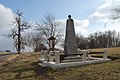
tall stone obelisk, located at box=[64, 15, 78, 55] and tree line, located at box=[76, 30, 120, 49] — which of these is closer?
tall stone obelisk, located at box=[64, 15, 78, 55]

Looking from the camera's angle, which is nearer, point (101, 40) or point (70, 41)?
point (70, 41)

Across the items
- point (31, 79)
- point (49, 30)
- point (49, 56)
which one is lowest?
point (31, 79)

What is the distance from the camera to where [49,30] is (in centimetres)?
4278

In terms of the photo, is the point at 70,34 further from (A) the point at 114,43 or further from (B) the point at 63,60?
(A) the point at 114,43

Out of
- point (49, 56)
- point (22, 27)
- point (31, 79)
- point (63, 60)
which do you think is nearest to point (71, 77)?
point (31, 79)

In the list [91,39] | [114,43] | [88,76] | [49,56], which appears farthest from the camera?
[114,43]

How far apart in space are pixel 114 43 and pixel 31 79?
247 feet

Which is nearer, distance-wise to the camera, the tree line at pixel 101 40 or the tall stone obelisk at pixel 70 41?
the tall stone obelisk at pixel 70 41

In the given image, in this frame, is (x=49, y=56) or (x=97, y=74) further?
(x=49, y=56)

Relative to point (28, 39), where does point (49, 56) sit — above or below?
below

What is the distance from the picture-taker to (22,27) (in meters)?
44.4

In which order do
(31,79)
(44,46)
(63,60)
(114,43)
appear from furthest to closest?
(114,43) → (44,46) → (63,60) → (31,79)

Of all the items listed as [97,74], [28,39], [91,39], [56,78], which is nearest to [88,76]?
[97,74]

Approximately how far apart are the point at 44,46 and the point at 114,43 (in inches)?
1625
